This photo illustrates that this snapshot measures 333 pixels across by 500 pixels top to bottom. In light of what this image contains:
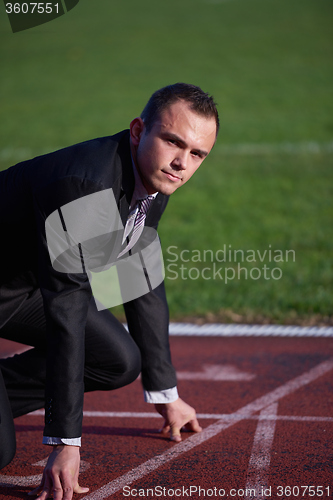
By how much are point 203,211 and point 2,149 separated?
6676mm

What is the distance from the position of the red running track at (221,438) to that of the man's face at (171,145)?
1.39 meters

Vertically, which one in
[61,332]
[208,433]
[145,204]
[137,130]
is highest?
[137,130]

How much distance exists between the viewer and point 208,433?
343cm

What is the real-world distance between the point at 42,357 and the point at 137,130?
132 cm

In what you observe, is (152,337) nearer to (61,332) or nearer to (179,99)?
(61,332)

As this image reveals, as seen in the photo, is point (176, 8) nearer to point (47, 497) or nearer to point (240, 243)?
point (240, 243)

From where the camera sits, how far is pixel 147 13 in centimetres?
3303

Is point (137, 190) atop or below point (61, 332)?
atop

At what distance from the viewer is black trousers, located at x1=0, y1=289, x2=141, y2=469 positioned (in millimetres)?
3080

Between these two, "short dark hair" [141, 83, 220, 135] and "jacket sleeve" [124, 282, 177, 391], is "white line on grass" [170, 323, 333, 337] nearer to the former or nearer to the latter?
"jacket sleeve" [124, 282, 177, 391]

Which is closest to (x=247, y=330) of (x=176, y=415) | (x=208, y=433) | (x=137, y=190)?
(x=208, y=433)

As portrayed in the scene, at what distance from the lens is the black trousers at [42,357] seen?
121 inches

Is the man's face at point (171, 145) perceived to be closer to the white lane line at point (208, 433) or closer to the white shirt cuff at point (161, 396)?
the white shirt cuff at point (161, 396)

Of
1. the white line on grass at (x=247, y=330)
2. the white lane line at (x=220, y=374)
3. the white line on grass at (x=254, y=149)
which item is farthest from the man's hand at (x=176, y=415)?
the white line on grass at (x=254, y=149)
